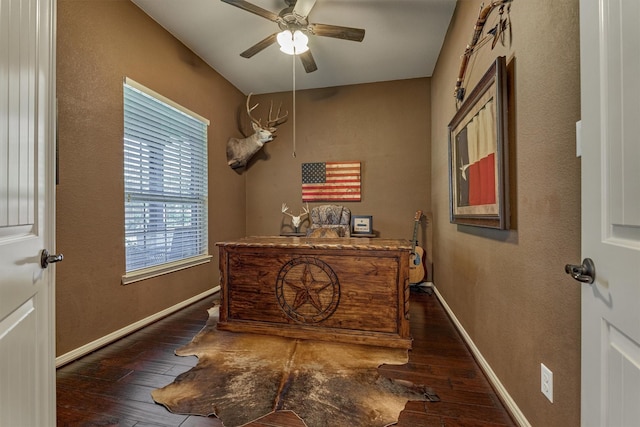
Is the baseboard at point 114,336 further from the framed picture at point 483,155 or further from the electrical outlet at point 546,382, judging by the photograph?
the framed picture at point 483,155

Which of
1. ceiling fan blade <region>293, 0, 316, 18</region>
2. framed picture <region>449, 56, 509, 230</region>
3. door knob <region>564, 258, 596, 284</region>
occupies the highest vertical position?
ceiling fan blade <region>293, 0, 316, 18</region>

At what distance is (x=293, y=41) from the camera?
8.50ft

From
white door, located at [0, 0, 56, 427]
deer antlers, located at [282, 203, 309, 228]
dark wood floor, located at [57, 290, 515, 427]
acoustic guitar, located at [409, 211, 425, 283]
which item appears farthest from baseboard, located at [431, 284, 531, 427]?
deer antlers, located at [282, 203, 309, 228]

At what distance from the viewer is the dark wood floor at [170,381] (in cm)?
145

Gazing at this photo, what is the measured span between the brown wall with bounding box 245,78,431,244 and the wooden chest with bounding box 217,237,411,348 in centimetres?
197

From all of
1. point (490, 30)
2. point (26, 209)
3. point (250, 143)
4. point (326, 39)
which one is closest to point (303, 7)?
point (326, 39)

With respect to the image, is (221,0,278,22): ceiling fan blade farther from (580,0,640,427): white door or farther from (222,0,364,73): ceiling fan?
(580,0,640,427): white door

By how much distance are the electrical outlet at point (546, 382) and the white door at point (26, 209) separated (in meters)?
1.92

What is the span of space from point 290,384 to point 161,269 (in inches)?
76.4

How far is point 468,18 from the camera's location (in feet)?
7.32

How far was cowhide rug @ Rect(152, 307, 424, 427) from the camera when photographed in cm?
149

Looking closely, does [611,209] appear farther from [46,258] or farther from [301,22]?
[301,22]

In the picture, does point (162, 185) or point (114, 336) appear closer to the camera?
point (114, 336)

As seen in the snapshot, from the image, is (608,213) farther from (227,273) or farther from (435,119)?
(435,119)
